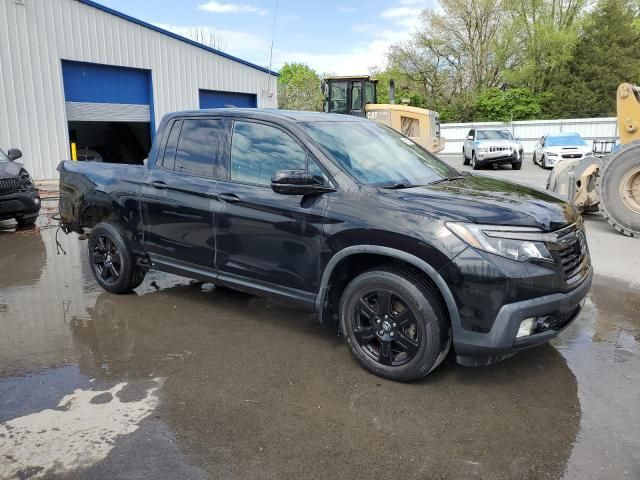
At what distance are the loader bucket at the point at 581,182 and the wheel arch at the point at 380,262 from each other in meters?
6.52

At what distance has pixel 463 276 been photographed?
328 centimetres

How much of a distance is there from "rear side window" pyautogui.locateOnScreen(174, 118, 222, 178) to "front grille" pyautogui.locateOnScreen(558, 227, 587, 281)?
111 inches

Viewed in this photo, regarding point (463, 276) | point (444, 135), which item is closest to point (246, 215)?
point (463, 276)

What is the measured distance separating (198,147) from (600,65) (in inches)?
1722

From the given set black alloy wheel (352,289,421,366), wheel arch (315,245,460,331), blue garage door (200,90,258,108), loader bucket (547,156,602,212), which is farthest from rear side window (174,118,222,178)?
blue garage door (200,90,258,108)

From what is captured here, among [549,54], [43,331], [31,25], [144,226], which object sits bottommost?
[43,331]

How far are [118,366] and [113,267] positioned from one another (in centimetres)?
188

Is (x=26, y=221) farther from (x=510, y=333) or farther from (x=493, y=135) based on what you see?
(x=493, y=135)

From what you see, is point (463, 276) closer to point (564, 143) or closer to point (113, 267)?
point (113, 267)

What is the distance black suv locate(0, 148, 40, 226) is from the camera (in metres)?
9.39

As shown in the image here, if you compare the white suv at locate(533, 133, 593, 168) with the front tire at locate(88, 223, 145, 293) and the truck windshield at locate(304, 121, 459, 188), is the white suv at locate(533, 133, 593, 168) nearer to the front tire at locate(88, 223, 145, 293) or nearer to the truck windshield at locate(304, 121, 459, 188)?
the truck windshield at locate(304, 121, 459, 188)

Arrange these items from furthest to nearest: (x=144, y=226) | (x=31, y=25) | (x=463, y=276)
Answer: (x=31, y=25), (x=144, y=226), (x=463, y=276)

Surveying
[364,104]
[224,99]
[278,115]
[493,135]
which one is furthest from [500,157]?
[278,115]

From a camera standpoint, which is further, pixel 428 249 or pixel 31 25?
pixel 31 25
